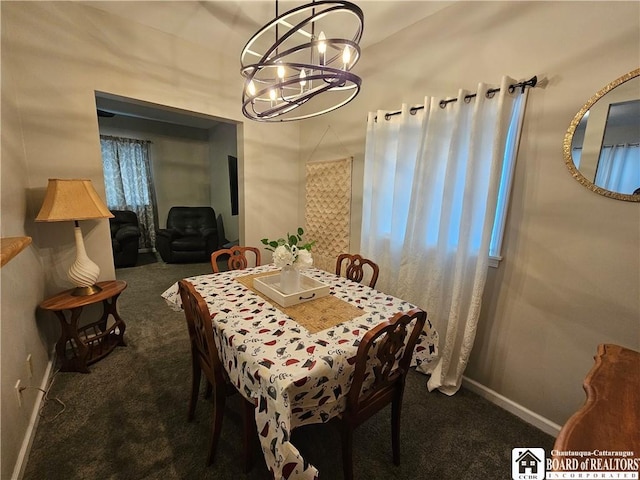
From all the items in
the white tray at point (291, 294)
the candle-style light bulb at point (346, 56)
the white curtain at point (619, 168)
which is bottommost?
the white tray at point (291, 294)

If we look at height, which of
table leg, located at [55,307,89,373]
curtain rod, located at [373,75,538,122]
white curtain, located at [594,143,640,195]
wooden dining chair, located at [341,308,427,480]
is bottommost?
table leg, located at [55,307,89,373]

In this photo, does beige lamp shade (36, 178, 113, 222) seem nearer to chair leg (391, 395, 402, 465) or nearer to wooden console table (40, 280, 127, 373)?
wooden console table (40, 280, 127, 373)

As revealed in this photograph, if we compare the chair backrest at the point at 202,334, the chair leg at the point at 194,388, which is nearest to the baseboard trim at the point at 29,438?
the chair leg at the point at 194,388

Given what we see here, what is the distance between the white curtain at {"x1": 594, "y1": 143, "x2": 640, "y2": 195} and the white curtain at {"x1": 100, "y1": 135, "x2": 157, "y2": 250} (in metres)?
6.20

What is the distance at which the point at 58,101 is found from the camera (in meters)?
2.01

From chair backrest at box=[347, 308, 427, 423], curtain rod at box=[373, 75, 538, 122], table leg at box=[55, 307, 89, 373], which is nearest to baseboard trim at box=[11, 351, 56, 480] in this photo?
table leg at box=[55, 307, 89, 373]

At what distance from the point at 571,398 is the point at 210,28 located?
148 inches

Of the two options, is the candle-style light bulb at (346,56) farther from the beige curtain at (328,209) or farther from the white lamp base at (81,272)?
the white lamp base at (81,272)

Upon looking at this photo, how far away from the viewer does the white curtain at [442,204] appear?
5.51 feet

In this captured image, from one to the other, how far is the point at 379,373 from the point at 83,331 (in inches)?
100

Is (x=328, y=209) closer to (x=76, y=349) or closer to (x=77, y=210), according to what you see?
(x=77, y=210)

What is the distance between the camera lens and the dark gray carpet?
1323mm

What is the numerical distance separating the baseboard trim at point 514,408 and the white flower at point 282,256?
164 cm

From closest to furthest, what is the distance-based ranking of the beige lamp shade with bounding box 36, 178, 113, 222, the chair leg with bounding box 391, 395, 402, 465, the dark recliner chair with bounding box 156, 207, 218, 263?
the chair leg with bounding box 391, 395, 402, 465 < the beige lamp shade with bounding box 36, 178, 113, 222 < the dark recliner chair with bounding box 156, 207, 218, 263
